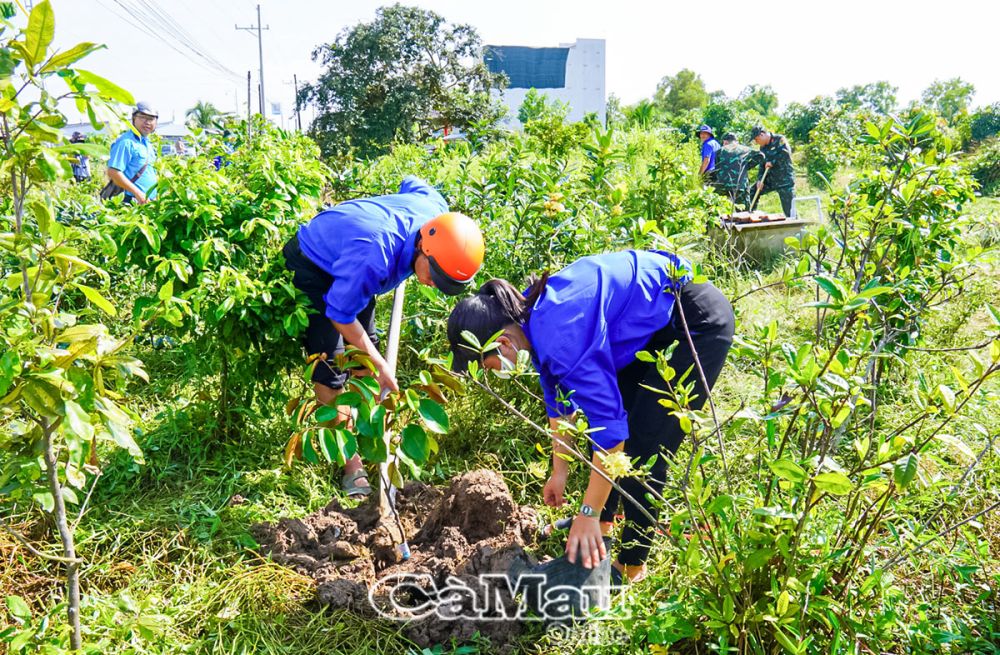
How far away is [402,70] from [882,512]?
24.9 meters

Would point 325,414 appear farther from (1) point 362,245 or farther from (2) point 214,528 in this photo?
(2) point 214,528

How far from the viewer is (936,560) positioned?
6.13 ft

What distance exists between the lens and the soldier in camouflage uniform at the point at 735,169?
26.4ft

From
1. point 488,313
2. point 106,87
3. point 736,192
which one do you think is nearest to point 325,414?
point 488,313

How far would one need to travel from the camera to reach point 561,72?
167 ft

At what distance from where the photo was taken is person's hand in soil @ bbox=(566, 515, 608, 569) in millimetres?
2248

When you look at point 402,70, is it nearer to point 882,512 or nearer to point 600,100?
point 882,512

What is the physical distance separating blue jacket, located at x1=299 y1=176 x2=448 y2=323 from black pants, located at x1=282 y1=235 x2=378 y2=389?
0.07m

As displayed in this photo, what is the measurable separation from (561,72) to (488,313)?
52.6 m

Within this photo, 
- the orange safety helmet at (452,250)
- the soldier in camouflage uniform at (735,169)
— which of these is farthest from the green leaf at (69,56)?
the soldier in camouflage uniform at (735,169)

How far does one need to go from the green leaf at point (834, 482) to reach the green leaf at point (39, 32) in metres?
1.74

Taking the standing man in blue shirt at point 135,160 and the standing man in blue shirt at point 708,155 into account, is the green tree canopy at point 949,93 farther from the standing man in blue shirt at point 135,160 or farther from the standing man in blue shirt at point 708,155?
the standing man in blue shirt at point 135,160

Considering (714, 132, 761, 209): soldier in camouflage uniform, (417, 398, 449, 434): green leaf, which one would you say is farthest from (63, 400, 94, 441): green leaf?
(714, 132, 761, 209): soldier in camouflage uniform

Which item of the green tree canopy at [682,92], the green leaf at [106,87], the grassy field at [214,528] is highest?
the green tree canopy at [682,92]
